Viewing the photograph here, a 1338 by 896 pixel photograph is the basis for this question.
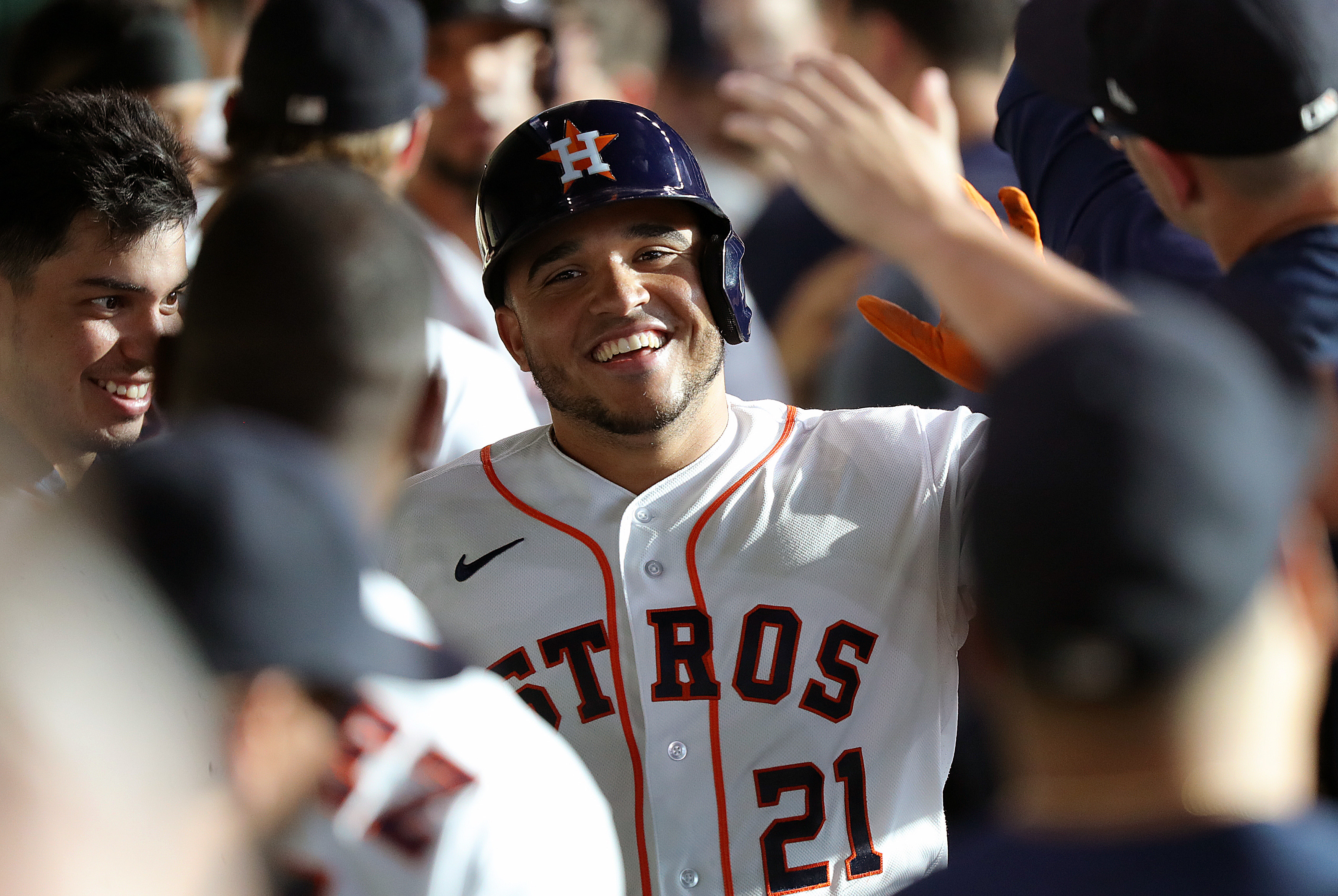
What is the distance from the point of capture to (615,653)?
292cm

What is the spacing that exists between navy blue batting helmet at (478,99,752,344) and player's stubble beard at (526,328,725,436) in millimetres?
99

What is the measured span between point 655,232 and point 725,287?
0.65 ft

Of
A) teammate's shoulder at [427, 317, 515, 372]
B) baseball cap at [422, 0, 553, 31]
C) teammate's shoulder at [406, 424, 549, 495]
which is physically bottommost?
teammate's shoulder at [406, 424, 549, 495]

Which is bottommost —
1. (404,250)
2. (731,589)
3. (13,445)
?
(731,589)

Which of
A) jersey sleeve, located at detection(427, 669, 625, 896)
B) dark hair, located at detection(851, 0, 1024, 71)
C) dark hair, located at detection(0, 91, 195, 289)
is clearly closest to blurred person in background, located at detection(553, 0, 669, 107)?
dark hair, located at detection(851, 0, 1024, 71)

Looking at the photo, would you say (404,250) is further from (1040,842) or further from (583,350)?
(1040,842)

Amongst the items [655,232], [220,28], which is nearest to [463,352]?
[655,232]

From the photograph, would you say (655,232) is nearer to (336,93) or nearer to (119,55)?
(336,93)

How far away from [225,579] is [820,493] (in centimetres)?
178

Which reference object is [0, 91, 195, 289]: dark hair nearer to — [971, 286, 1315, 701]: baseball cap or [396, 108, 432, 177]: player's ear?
[396, 108, 432, 177]: player's ear

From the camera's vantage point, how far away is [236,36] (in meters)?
6.79

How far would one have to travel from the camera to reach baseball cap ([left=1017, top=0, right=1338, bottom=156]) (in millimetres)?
2373

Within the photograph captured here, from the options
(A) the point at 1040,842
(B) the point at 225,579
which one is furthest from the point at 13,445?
(A) the point at 1040,842

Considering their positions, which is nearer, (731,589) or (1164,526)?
(1164,526)
